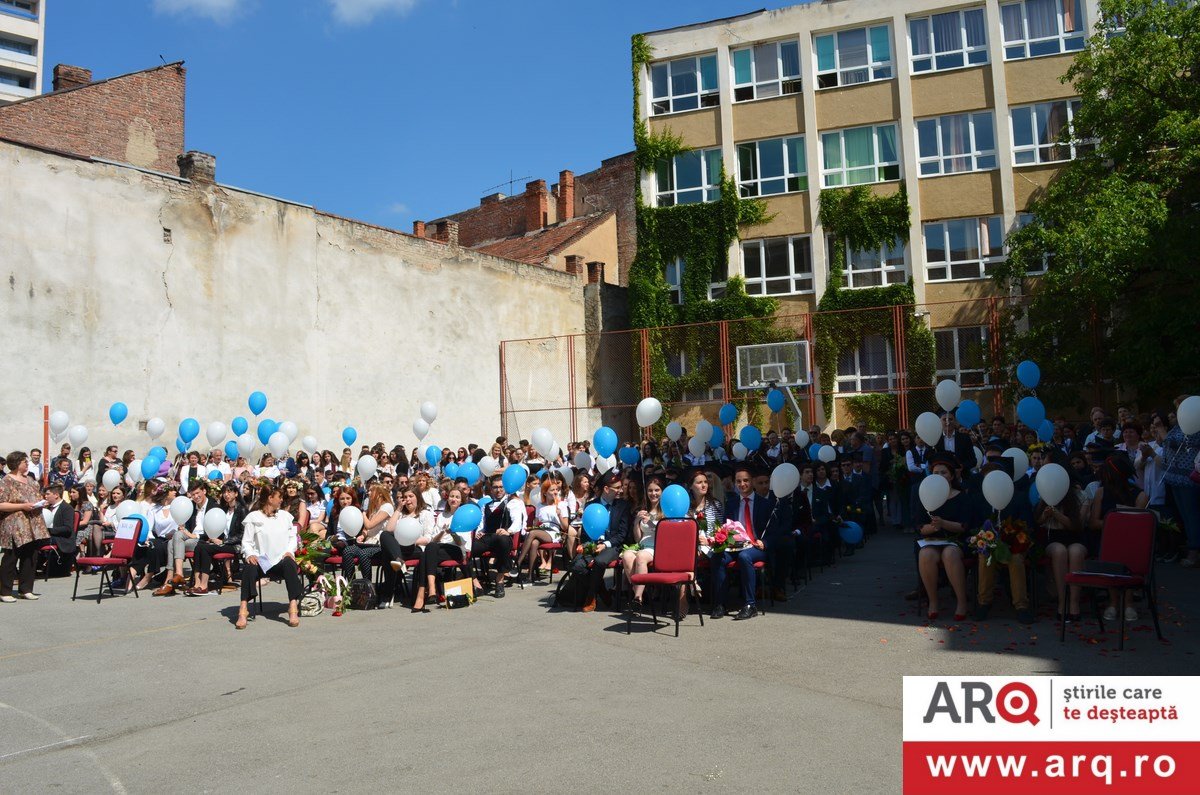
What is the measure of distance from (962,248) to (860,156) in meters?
4.17

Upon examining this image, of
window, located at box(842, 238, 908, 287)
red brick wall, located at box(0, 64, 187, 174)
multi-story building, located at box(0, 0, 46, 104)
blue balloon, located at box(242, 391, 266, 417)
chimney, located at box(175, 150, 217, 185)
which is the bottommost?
blue balloon, located at box(242, 391, 266, 417)

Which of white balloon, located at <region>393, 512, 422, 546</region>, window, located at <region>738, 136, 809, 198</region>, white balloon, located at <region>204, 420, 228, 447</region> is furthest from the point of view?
window, located at <region>738, 136, 809, 198</region>

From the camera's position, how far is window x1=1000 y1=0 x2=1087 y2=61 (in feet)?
89.6

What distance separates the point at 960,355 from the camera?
1049 inches

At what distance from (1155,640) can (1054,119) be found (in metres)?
23.5

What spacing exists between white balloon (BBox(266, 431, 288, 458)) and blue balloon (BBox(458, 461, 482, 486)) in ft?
13.2

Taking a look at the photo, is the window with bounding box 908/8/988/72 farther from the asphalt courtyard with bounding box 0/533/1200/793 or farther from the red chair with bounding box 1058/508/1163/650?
the red chair with bounding box 1058/508/1163/650

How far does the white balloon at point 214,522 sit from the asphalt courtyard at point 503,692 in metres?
1.66

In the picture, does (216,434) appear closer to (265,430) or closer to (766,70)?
(265,430)

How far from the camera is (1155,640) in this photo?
7656mm

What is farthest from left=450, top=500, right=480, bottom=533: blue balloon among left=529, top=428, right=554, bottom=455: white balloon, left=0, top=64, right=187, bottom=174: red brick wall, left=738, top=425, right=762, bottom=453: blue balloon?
left=0, top=64, right=187, bottom=174: red brick wall

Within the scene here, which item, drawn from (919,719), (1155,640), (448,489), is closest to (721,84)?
(448,489)

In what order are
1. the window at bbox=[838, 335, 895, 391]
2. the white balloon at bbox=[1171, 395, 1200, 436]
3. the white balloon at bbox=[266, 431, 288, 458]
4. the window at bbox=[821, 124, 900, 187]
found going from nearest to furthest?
1. the white balloon at bbox=[1171, 395, 1200, 436]
2. the white balloon at bbox=[266, 431, 288, 458]
3. the window at bbox=[838, 335, 895, 391]
4. the window at bbox=[821, 124, 900, 187]

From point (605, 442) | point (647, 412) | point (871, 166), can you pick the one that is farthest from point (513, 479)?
point (871, 166)
